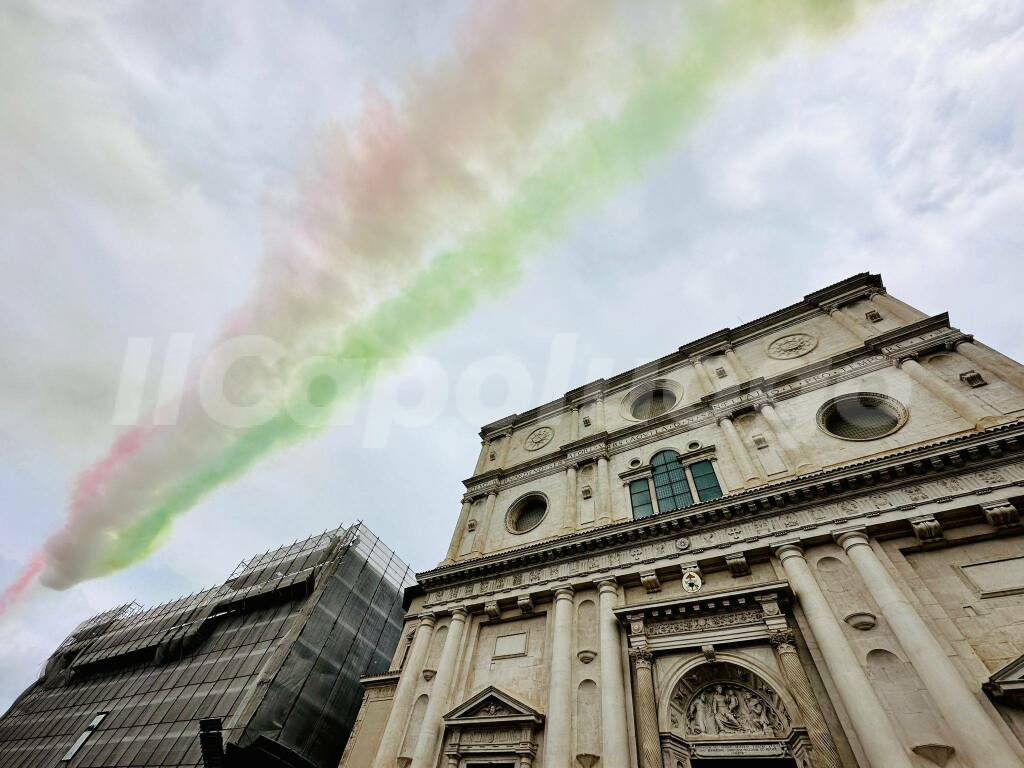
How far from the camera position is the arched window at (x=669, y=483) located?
15.9m

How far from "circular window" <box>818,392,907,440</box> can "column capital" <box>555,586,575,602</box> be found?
32.2ft

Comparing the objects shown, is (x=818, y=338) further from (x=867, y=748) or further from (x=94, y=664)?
(x=94, y=664)

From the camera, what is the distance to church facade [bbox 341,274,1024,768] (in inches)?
359

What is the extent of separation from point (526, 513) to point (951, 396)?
15.2m

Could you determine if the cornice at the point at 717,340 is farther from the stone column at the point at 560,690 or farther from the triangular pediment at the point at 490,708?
the triangular pediment at the point at 490,708

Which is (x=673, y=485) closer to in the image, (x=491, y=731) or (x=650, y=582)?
(x=650, y=582)

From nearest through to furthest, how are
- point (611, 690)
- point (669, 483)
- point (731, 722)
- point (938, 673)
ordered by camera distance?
point (938, 673), point (731, 722), point (611, 690), point (669, 483)

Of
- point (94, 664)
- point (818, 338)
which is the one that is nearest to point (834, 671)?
Result: point (818, 338)

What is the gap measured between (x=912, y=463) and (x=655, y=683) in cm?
861

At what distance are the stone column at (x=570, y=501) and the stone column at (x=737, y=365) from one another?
26.3 ft

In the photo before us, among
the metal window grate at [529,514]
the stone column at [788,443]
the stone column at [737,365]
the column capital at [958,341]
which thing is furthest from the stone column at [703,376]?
the metal window grate at [529,514]

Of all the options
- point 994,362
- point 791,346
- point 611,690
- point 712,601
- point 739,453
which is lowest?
point 611,690

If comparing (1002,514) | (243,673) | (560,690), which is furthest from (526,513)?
(243,673)

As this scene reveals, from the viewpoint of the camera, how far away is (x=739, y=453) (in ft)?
50.8
